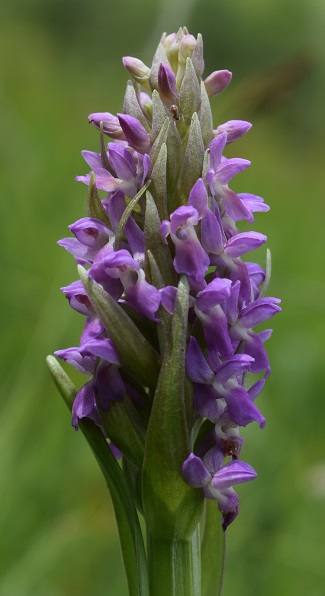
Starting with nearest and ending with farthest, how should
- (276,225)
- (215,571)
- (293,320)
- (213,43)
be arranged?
(215,571) < (293,320) < (276,225) < (213,43)

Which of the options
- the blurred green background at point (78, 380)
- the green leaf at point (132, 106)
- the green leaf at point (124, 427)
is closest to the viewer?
the green leaf at point (124, 427)

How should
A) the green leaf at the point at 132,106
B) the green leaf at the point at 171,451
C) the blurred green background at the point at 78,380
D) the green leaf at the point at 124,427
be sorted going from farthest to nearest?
the blurred green background at the point at 78,380
the green leaf at the point at 132,106
the green leaf at the point at 124,427
the green leaf at the point at 171,451

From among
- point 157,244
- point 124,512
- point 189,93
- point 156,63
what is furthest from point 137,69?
point 124,512

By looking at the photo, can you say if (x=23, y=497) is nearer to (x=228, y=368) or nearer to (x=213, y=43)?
(x=228, y=368)

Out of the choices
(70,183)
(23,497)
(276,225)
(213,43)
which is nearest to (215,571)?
(23,497)

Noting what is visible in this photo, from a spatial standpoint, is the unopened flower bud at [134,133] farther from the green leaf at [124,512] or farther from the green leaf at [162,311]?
the green leaf at [124,512]

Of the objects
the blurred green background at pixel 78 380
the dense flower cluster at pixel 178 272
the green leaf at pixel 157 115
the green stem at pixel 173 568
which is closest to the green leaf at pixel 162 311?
the dense flower cluster at pixel 178 272

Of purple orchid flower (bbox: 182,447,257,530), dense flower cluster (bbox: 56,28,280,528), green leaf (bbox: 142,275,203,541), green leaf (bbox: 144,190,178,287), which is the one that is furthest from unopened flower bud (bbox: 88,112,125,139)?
purple orchid flower (bbox: 182,447,257,530)
